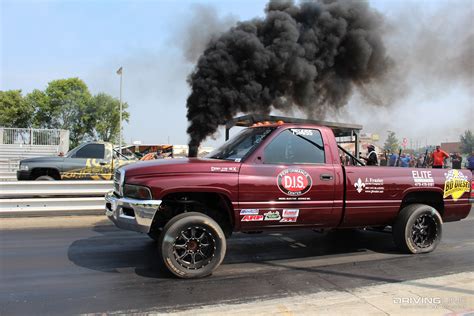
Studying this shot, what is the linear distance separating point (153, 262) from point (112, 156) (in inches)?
289

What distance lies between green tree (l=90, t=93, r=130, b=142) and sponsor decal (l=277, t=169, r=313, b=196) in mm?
40404

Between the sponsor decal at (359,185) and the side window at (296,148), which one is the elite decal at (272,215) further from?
the sponsor decal at (359,185)

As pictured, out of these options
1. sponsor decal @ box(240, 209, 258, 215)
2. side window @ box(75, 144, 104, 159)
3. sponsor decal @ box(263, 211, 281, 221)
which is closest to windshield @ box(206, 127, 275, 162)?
sponsor decal @ box(240, 209, 258, 215)

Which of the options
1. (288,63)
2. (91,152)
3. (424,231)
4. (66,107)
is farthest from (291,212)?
(66,107)

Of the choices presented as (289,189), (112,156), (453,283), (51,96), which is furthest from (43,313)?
(51,96)

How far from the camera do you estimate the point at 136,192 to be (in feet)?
15.2

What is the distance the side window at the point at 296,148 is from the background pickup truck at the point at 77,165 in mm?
7734

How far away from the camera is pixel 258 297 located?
4.12 meters

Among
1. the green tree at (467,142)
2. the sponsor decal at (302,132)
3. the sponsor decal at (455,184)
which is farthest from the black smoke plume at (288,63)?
the green tree at (467,142)

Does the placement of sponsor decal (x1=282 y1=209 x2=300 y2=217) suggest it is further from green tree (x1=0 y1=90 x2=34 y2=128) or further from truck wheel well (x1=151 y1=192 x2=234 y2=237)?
green tree (x1=0 y1=90 x2=34 y2=128)

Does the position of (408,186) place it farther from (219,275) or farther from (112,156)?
(112,156)

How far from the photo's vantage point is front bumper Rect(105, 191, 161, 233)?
453 cm

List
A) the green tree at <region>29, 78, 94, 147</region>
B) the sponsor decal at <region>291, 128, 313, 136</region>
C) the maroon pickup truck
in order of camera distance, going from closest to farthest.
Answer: the maroon pickup truck, the sponsor decal at <region>291, 128, 313, 136</region>, the green tree at <region>29, 78, 94, 147</region>

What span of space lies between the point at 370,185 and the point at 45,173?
29.3 ft
